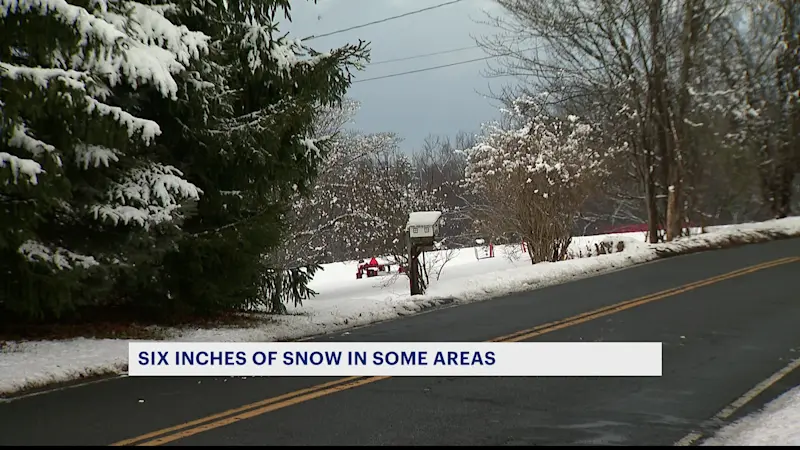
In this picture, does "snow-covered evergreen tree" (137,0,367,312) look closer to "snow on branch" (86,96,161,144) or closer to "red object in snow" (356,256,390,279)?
"snow on branch" (86,96,161,144)

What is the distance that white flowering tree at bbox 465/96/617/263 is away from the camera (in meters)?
23.7

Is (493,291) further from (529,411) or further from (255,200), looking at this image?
(529,411)

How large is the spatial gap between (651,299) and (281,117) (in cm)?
655

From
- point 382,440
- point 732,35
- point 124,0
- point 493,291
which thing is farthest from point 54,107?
point 732,35

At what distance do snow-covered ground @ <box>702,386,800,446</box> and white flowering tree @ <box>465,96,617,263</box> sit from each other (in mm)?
17351

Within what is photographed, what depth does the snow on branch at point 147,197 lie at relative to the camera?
9023mm

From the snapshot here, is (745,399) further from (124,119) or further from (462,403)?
(124,119)

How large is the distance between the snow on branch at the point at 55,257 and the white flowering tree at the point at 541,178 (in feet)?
54.4

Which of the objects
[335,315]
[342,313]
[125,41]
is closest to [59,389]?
[125,41]

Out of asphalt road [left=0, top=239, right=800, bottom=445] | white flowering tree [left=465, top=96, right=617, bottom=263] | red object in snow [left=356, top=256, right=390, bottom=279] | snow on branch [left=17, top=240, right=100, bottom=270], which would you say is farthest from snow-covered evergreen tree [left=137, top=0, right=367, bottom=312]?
red object in snow [left=356, top=256, right=390, bottom=279]

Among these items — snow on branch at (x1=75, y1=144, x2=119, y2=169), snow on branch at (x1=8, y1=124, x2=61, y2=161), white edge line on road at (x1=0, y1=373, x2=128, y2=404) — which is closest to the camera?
white edge line on road at (x1=0, y1=373, x2=128, y2=404)

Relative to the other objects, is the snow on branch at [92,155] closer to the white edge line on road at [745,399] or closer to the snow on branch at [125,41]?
the snow on branch at [125,41]

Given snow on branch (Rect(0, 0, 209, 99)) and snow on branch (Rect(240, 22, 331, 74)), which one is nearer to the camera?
snow on branch (Rect(0, 0, 209, 99))

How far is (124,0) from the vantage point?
29.5ft
